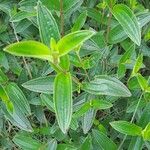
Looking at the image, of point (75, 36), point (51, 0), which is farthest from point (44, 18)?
point (51, 0)

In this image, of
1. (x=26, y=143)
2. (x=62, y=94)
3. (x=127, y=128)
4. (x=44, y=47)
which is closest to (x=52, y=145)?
(x=26, y=143)

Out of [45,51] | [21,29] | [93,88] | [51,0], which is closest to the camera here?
[45,51]

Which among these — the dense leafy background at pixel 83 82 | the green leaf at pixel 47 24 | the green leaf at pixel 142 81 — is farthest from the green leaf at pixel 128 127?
the green leaf at pixel 47 24

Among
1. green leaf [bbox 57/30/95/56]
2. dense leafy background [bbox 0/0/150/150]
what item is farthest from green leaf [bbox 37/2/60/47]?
green leaf [bbox 57/30/95/56]

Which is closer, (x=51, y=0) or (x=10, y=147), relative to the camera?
(x=51, y=0)

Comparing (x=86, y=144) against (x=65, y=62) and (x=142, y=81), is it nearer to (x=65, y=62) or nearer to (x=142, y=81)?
(x=142, y=81)

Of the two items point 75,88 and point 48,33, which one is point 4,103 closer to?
point 75,88

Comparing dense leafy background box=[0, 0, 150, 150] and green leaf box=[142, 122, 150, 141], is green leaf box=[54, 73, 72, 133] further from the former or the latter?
green leaf box=[142, 122, 150, 141]
